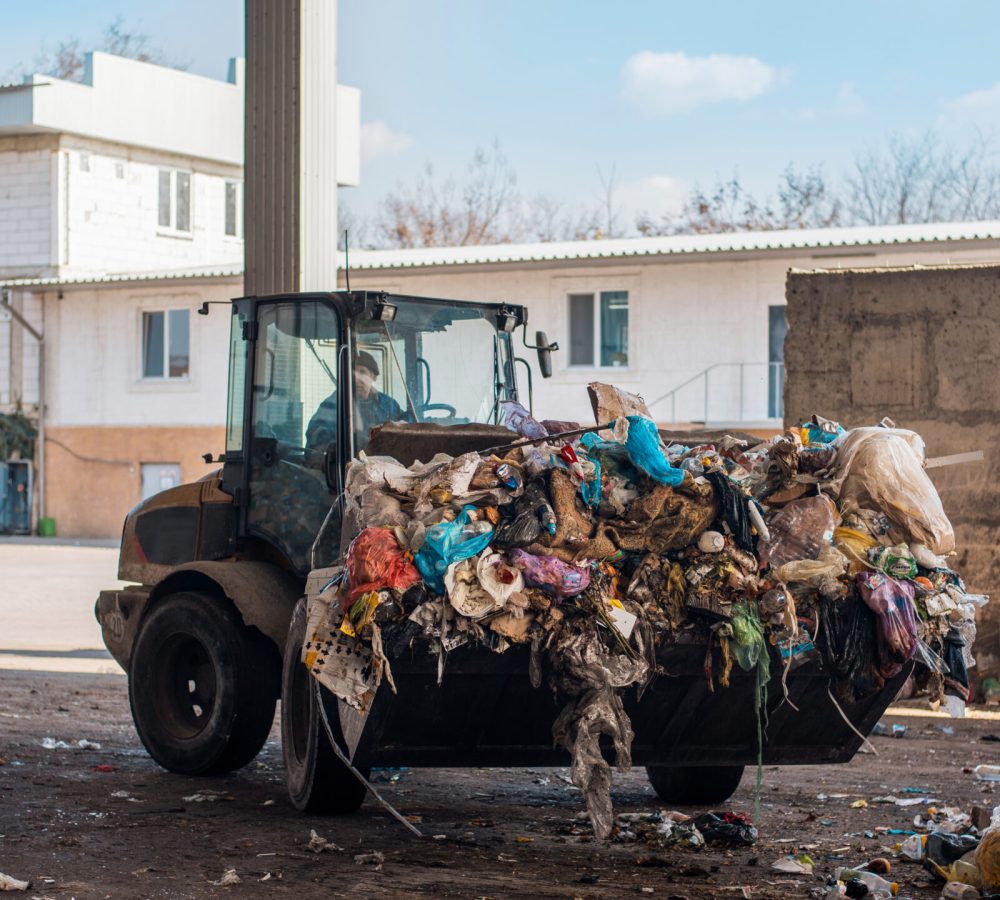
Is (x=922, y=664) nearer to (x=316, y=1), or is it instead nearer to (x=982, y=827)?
(x=982, y=827)

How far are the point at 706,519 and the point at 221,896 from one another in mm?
2287

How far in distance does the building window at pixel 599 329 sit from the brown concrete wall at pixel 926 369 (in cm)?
1690

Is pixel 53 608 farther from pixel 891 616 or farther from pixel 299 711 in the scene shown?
pixel 891 616

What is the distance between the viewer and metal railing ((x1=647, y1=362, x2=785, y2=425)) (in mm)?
27516

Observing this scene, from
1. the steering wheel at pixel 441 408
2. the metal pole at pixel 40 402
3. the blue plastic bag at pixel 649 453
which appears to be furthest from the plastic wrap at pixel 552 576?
the metal pole at pixel 40 402

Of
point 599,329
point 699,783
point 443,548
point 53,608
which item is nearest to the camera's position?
point 443,548

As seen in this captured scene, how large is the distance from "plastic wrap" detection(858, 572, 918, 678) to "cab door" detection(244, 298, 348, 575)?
8.56 feet

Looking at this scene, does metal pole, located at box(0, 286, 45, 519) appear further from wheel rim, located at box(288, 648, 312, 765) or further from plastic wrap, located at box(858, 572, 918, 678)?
plastic wrap, located at box(858, 572, 918, 678)

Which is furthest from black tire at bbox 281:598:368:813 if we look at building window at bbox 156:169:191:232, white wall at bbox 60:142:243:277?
building window at bbox 156:169:191:232

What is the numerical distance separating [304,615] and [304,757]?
0.64 metres

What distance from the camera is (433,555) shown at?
6133 millimetres

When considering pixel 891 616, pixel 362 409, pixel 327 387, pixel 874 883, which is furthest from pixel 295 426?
pixel 874 883

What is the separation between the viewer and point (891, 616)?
20.9 feet

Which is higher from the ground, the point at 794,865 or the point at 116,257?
the point at 116,257
